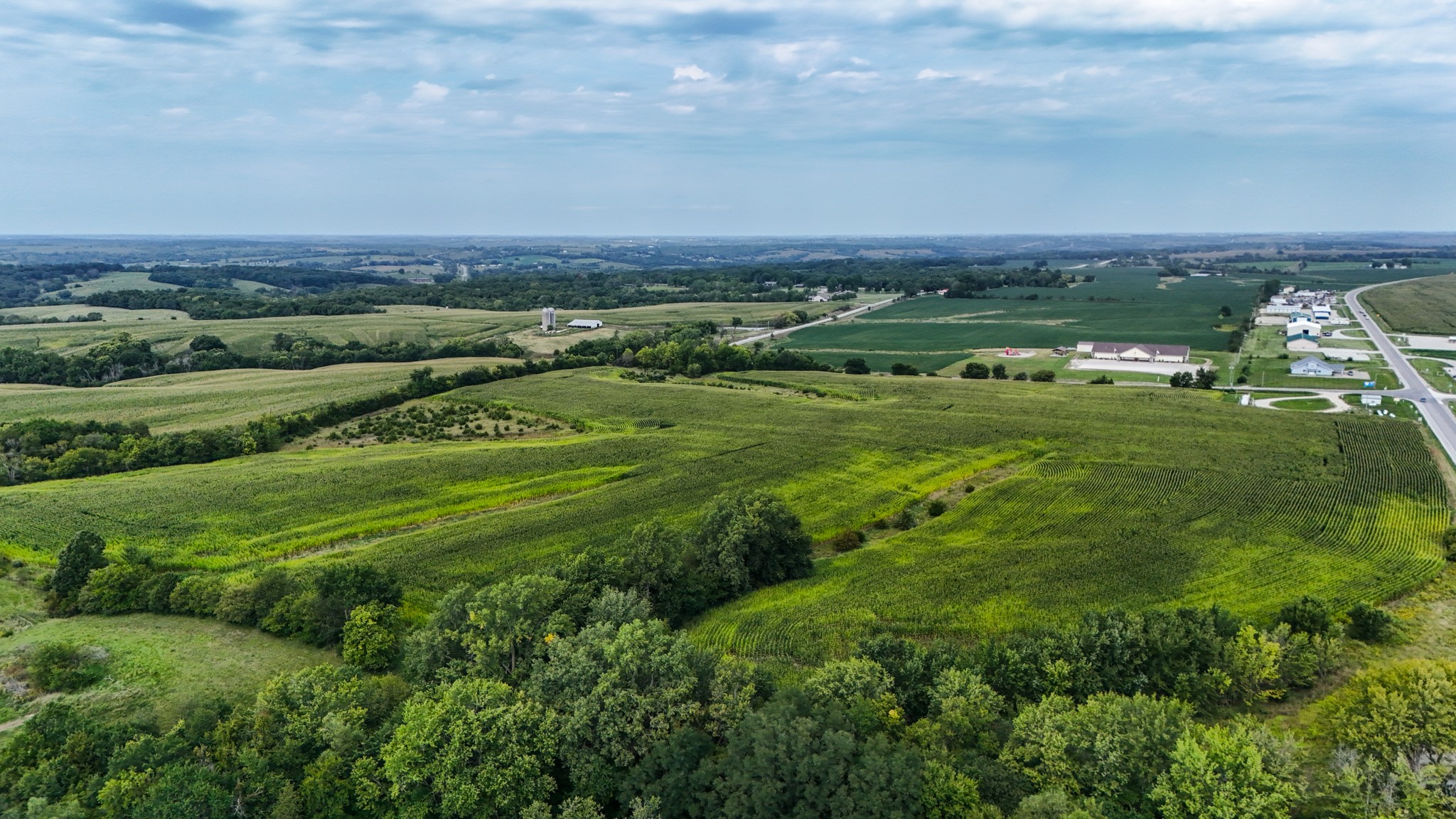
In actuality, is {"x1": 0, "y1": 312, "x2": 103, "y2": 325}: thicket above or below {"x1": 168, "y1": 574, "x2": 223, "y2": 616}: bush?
above

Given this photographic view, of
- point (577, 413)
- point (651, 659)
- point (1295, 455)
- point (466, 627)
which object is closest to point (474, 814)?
point (651, 659)

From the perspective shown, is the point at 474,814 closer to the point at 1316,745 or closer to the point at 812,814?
the point at 812,814

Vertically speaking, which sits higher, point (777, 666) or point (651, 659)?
point (651, 659)

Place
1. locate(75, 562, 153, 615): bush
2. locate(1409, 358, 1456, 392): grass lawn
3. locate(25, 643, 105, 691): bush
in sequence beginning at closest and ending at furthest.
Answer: locate(25, 643, 105, 691): bush, locate(75, 562, 153, 615): bush, locate(1409, 358, 1456, 392): grass lawn

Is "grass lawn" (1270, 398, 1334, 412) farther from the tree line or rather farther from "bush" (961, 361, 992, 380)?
the tree line

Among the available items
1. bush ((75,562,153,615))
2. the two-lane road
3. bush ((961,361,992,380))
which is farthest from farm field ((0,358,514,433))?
the two-lane road

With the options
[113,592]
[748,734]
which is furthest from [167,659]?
[748,734]
